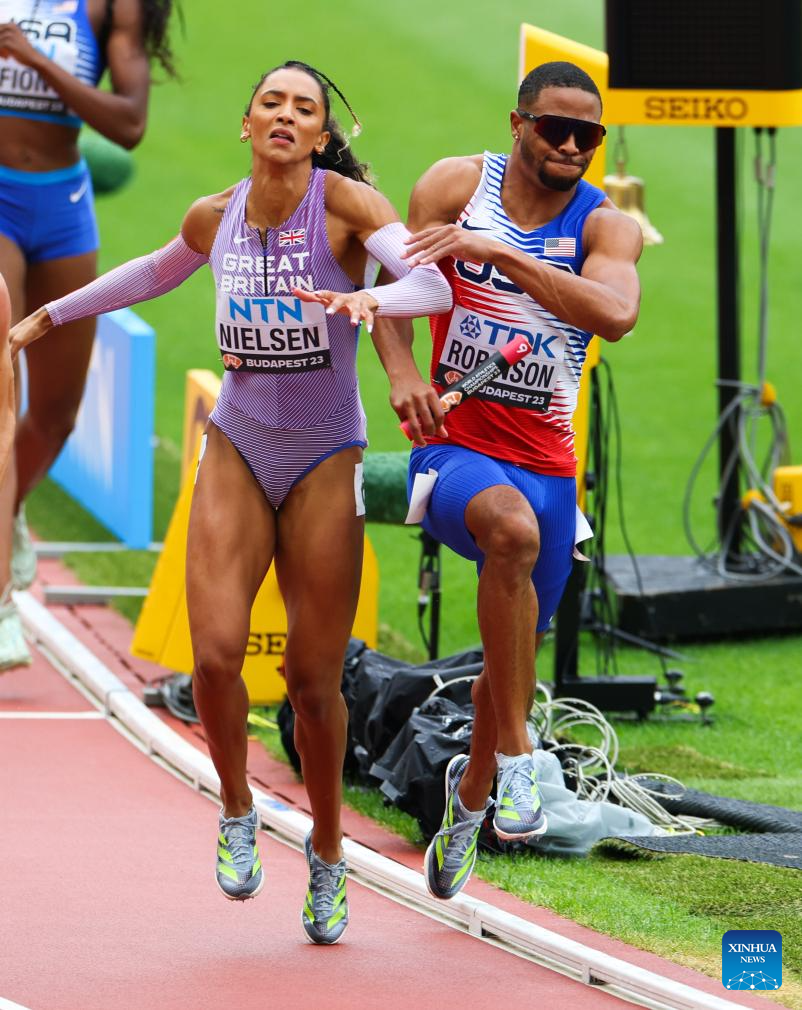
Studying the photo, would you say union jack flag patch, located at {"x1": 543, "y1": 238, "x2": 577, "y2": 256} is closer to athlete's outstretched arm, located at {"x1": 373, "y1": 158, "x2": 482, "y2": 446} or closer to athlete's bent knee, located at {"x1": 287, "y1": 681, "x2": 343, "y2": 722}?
athlete's outstretched arm, located at {"x1": 373, "y1": 158, "x2": 482, "y2": 446}

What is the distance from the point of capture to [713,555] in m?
11.5

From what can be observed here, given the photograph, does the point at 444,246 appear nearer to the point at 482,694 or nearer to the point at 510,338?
the point at 510,338

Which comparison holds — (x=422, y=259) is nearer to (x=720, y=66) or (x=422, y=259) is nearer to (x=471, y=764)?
(x=471, y=764)

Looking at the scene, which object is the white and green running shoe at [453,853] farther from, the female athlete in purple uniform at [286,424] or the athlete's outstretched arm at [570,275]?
the athlete's outstretched arm at [570,275]

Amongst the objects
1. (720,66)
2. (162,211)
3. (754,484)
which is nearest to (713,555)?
(754,484)

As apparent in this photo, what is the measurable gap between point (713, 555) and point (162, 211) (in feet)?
44.0

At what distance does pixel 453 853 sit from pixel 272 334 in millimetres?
1732

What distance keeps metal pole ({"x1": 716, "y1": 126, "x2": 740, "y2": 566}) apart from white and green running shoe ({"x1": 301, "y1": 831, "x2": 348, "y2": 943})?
5.70 m

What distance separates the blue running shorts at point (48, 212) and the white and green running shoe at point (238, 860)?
369 centimetres

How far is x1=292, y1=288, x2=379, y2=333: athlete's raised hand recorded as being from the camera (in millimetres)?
5223

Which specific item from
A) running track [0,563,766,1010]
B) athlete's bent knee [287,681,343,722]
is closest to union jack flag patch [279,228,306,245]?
athlete's bent knee [287,681,343,722]

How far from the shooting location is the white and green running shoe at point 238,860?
582cm

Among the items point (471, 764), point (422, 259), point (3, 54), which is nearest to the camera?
point (422, 259)

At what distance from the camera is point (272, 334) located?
18.6ft
